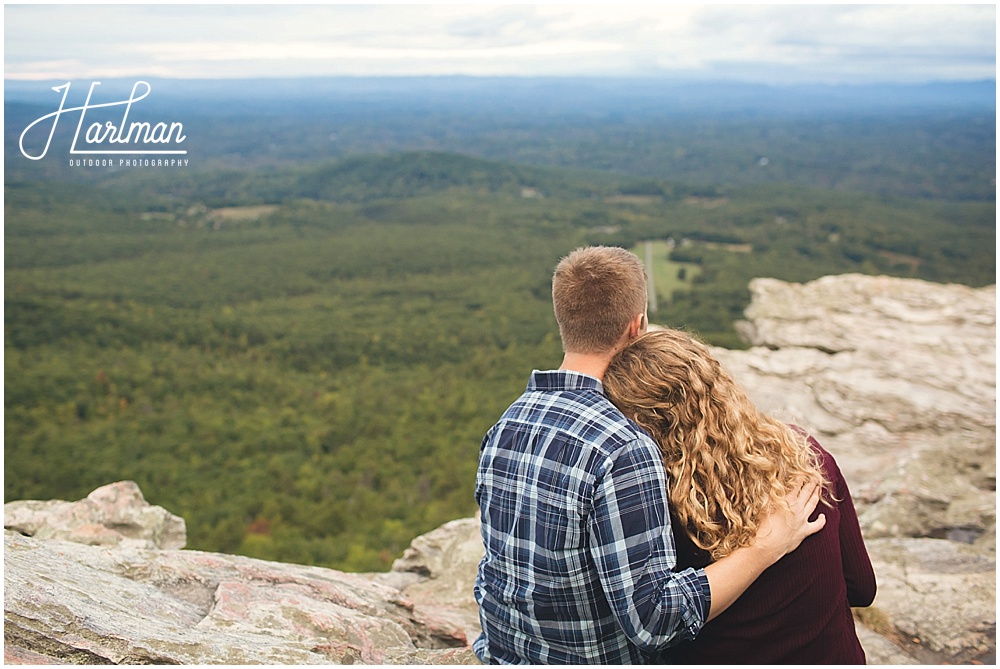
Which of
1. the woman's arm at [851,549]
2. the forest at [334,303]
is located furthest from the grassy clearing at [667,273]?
the woman's arm at [851,549]

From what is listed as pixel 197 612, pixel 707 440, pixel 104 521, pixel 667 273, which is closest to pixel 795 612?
pixel 707 440

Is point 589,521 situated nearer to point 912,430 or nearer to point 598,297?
point 598,297

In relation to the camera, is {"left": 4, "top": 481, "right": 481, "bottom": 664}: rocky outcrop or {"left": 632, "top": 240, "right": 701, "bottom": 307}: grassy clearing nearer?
{"left": 4, "top": 481, "right": 481, "bottom": 664}: rocky outcrop

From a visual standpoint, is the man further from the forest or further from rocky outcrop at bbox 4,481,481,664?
rocky outcrop at bbox 4,481,481,664

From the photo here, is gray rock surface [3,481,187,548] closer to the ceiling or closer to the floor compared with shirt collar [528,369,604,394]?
closer to the floor

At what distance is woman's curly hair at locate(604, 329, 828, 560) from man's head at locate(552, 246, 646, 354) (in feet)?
0.58

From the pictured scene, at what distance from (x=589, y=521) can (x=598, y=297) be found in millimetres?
941

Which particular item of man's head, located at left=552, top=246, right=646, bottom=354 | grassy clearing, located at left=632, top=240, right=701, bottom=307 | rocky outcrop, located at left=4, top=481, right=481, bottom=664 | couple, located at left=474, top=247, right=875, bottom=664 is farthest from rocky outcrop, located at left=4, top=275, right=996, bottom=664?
grassy clearing, located at left=632, top=240, right=701, bottom=307

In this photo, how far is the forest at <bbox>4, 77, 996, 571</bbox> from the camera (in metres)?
22.9

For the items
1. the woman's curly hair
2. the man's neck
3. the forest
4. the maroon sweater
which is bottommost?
the forest

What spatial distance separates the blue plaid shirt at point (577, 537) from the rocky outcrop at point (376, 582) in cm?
110

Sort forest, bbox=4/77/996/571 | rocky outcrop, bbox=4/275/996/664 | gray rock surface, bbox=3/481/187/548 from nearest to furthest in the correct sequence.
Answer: rocky outcrop, bbox=4/275/996/664 → gray rock surface, bbox=3/481/187/548 → forest, bbox=4/77/996/571

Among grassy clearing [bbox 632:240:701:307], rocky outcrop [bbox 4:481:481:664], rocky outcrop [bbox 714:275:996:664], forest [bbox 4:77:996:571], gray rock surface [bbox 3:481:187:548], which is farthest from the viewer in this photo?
grassy clearing [bbox 632:240:701:307]

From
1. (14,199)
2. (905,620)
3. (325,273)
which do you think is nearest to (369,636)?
(905,620)
